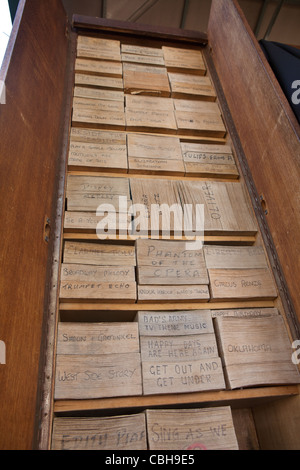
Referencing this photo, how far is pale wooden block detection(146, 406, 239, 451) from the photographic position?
4.36 ft

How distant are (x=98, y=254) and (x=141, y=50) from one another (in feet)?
7.50

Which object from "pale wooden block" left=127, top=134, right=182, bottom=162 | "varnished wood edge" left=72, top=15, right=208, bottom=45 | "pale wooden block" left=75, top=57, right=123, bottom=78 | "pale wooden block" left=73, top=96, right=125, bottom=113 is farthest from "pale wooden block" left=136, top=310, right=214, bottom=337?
"varnished wood edge" left=72, top=15, right=208, bottom=45

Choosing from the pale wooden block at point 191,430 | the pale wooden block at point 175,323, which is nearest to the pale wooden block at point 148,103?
the pale wooden block at point 175,323

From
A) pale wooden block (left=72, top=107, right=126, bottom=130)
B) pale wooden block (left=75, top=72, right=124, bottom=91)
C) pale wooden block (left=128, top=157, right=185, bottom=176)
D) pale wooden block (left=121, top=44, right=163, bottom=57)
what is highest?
pale wooden block (left=121, top=44, right=163, bottom=57)

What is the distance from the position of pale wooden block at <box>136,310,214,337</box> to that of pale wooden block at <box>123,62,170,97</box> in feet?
6.23

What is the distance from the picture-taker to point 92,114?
248 centimetres

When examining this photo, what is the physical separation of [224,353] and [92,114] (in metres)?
1.87

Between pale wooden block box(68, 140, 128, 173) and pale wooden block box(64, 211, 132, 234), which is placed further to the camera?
pale wooden block box(68, 140, 128, 173)

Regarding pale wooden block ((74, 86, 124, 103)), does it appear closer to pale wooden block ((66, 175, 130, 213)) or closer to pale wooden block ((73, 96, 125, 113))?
pale wooden block ((73, 96, 125, 113))

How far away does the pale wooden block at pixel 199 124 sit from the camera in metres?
2.55

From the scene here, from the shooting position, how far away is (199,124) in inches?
102

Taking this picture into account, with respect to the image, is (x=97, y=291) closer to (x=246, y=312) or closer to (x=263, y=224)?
(x=246, y=312)

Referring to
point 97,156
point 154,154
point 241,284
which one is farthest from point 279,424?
point 97,156
